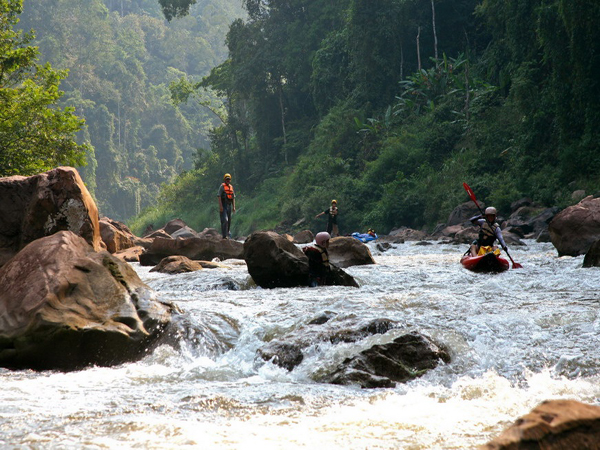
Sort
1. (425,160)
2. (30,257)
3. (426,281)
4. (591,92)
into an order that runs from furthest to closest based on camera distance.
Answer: (425,160), (591,92), (426,281), (30,257)

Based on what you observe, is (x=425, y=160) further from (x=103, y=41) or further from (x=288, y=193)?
(x=103, y=41)

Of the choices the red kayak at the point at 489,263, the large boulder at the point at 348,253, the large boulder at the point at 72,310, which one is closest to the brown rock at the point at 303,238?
the large boulder at the point at 348,253

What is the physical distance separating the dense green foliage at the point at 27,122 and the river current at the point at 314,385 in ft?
36.8

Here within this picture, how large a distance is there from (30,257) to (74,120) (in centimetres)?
1399

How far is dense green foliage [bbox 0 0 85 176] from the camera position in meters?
16.8

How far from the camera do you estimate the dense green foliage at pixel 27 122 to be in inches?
662

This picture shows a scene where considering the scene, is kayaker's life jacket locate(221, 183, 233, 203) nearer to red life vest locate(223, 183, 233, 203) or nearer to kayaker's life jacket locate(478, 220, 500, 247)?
red life vest locate(223, 183, 233, 203)

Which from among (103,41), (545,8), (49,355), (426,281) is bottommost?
(426,281)

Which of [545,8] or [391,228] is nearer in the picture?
[545,8]

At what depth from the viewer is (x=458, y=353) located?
196 inches

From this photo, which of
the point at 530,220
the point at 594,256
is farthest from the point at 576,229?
the point at 530,220

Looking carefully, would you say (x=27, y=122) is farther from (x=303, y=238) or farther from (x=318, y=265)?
(x=318, y=265)

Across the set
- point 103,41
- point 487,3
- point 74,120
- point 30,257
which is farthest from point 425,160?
point 103,41

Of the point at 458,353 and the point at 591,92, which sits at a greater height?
the point at 591,92
